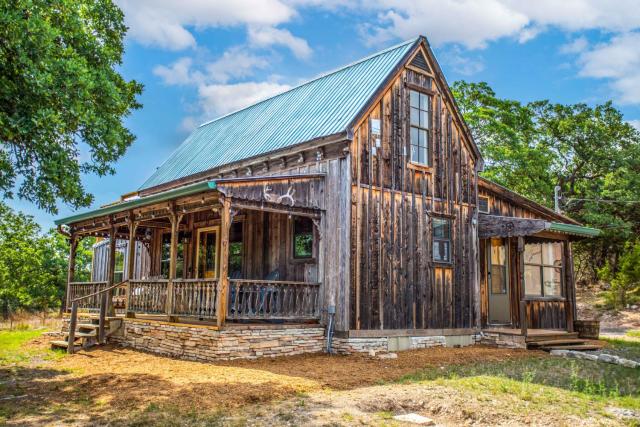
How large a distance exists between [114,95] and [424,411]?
24.4 feet

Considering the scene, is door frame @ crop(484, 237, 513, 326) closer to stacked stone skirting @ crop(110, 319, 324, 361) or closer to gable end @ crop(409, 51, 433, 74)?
gable end @ crop(409, 51, 433, 74)

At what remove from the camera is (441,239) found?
47.8 feet

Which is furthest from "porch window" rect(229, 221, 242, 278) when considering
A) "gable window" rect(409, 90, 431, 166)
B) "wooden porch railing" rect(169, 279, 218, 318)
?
"gable window" rect(409, 90, 431, 166)

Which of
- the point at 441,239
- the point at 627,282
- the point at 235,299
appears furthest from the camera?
the point at 627,282

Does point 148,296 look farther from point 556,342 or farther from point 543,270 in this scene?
point 543,270

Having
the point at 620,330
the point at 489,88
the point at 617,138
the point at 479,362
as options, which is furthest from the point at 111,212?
the point at 617,138

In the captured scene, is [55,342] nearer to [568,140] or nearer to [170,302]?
[170,302]

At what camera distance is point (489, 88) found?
31.1 m

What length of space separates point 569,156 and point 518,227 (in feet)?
72.6

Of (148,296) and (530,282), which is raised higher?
(530,282)

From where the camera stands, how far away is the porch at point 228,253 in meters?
11.7

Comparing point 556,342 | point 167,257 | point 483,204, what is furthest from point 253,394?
point 167,257

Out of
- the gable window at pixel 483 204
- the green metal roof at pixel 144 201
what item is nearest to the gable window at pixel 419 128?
the gable window at pixel 483 204

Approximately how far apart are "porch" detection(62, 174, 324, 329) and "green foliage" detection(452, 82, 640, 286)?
726 inches
